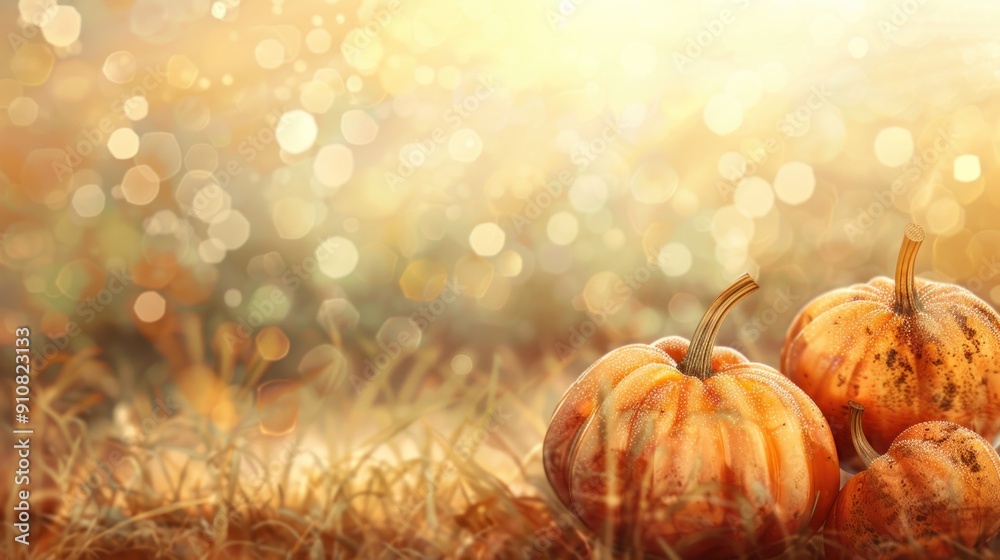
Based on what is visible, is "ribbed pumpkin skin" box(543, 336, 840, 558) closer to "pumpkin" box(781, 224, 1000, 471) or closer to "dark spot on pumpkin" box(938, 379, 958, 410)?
"pumpkin" box(781, 224, 1000, 471)

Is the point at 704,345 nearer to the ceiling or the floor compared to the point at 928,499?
nearer to the ceiling

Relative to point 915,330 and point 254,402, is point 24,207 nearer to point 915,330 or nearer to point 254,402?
point 254,402

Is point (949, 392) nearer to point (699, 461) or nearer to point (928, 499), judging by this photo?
point (928, 499)

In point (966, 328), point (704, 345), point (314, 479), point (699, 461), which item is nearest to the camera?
point (699, 461)

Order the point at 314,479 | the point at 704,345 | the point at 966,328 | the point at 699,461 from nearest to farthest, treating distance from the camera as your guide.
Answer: the point at 699,461, the point at 704,345, the point at 966,328, the point at 314,479

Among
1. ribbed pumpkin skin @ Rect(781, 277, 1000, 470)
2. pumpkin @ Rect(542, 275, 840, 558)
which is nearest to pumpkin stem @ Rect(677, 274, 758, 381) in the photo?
pumpkin @ Rect(542, 275, 840, 558)

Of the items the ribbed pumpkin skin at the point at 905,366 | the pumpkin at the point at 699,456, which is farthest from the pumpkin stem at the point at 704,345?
the ribbed pumpkin skin at the point at 905,366

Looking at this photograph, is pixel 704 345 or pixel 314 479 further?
pixel 314 479

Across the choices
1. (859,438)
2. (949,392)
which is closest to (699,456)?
(859,438)
